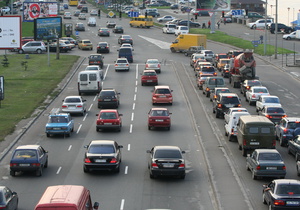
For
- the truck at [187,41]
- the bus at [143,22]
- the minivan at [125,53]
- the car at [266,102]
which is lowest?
the car at [266,102]

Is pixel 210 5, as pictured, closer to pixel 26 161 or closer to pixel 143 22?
pixel 143 22

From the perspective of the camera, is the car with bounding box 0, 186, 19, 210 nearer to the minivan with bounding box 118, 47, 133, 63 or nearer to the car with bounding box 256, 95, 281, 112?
the car with bounding box 256, 95, 281, 112

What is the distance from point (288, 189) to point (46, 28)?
58560mm

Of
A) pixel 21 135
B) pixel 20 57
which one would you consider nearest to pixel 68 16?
pixel 20 57

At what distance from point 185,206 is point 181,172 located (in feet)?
13.0

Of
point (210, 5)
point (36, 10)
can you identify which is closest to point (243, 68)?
point (36, 10)

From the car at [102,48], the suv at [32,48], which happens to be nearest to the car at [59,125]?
the car at [102,48]

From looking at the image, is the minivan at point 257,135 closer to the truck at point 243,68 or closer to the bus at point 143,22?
the truck at point 243,68

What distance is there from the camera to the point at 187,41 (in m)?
92.1

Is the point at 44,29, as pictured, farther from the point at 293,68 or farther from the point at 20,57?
the point at 293,68

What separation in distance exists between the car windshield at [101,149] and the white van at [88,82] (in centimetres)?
2584

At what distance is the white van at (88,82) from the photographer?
60.5 m

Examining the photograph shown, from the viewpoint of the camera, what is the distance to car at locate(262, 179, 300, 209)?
27.0 metres

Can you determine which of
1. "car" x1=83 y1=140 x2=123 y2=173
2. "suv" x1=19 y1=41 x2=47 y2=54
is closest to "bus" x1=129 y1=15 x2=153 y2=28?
"suv" x1=19 y1=41 x2=47 y2=54
